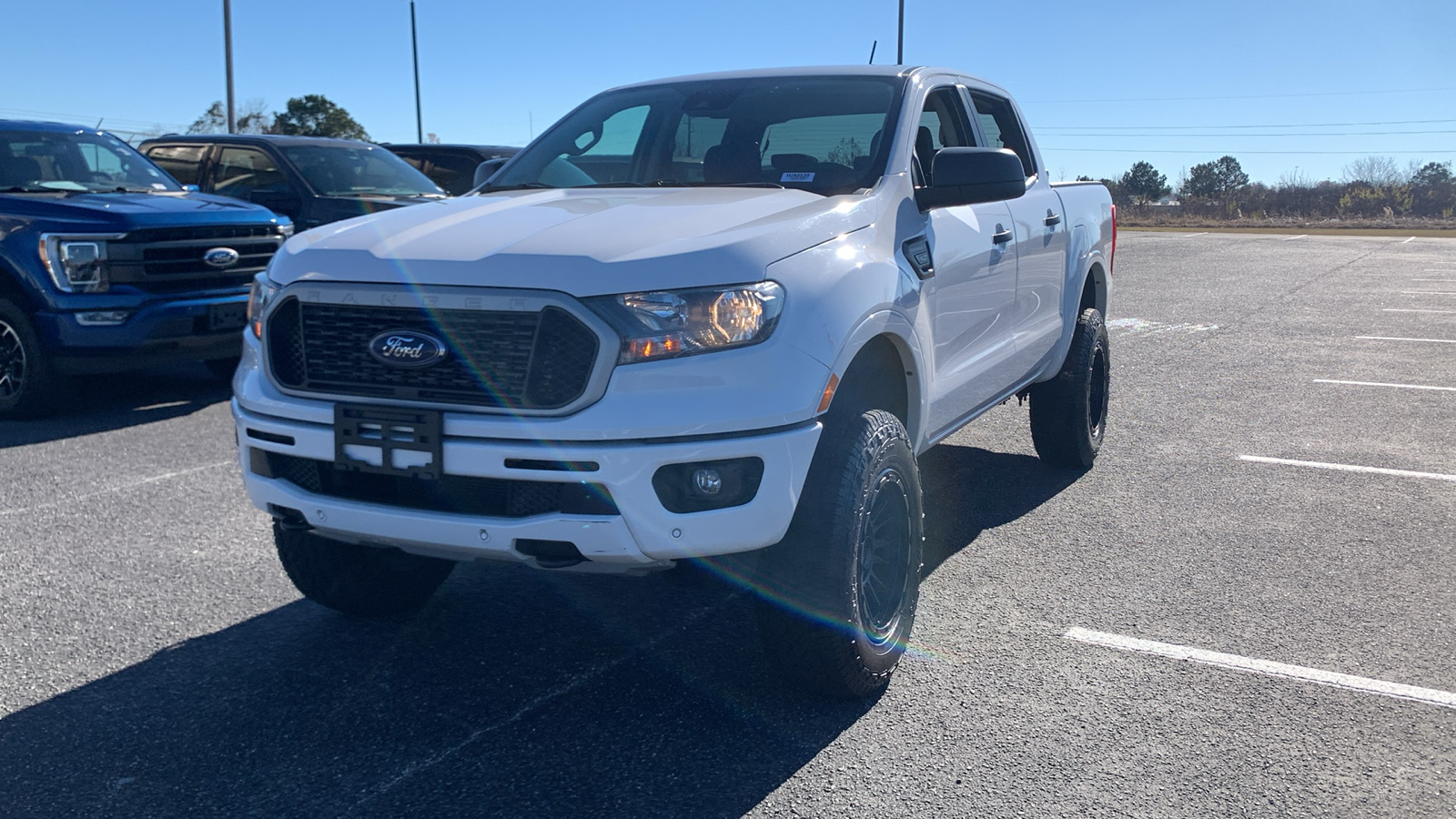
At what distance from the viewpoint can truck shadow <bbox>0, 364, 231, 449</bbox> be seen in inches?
294

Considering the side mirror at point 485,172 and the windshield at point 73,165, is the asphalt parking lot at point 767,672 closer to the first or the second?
Answer: the side mirror at point 485,172

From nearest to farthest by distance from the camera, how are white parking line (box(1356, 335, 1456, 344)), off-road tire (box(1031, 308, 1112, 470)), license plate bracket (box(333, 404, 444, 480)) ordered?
license plate bracket (box(333, 404, 444, 480)) < off-road tire (box(1031, 308, 1112, 470)) < white parking line (box(1356, 335, 1456, 344))

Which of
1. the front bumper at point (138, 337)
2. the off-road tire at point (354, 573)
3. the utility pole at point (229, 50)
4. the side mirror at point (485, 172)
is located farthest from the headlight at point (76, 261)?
the utility pole at point (229, 50)

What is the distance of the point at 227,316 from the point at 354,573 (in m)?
4.78

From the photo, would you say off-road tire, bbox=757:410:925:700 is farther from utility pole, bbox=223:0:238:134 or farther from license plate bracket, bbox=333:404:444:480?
utility pole, bbox=223:0:238:134

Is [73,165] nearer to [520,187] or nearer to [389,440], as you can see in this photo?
[520,187]

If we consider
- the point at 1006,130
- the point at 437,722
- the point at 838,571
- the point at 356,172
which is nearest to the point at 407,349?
the point at 437,722

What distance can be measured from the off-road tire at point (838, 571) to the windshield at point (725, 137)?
1.00 metres

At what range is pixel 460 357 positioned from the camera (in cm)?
315

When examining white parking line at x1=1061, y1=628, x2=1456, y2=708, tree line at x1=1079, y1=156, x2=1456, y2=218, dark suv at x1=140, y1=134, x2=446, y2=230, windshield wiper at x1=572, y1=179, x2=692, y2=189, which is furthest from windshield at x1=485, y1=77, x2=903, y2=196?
tree line at x1=1079, y1=156, x2=1456, y2=218

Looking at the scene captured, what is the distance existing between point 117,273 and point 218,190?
319cm

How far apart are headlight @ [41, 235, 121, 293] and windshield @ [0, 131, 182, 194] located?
0.89m

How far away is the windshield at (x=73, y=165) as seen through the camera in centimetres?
838

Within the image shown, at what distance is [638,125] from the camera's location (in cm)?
485
